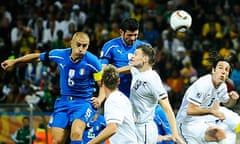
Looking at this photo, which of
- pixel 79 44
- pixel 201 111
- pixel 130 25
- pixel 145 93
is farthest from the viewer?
pixel 130 25

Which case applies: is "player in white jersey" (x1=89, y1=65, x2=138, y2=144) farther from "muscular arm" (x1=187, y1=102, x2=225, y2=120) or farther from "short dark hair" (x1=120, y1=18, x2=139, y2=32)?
"short dark hair" (x1=120, y1=18, x2=139, y2=32)

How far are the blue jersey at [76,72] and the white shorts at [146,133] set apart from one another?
1.25 metres

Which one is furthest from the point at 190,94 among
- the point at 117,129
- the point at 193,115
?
the point at 117,129

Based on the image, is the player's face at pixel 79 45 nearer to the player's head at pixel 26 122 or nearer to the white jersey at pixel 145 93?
the white jersey at pixel 145 93

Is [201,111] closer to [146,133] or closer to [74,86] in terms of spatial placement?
[146,133]

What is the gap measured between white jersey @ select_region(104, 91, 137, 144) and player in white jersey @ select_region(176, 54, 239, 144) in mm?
1572

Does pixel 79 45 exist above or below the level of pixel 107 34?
above

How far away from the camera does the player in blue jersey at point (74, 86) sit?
37.2ft

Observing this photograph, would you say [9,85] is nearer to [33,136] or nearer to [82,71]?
[33,136]

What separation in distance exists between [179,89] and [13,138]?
3.76 metres

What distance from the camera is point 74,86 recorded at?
11422mm

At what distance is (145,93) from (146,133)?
53 cm

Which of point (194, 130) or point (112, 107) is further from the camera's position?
point (194, 130)

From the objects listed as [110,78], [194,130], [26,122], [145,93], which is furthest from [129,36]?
[26,122]
